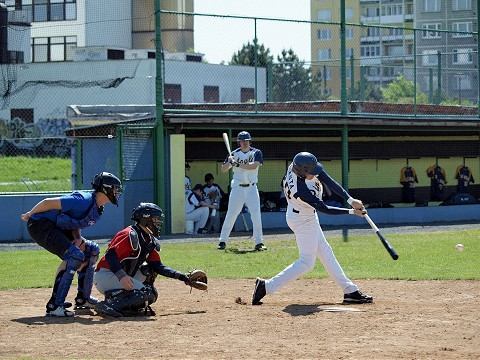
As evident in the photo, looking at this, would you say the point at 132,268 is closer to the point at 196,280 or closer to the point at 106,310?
the point at 106,310

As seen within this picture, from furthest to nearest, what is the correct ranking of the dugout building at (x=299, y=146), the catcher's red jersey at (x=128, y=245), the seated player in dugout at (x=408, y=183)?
the seated player in dugout at (x=408, y=183) → the dugout building at (x=299, y=146) → the catcher's red jersey at (x=128, y=245)

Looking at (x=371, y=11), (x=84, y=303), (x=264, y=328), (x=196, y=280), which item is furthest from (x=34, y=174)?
(x=371, y=11)

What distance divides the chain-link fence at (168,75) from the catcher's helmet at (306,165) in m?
11.2

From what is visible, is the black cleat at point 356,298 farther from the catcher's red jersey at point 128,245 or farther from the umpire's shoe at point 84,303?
the umpire's shoe at point 84,303

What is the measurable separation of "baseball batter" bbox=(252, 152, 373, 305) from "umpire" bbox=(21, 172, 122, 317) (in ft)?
6.18

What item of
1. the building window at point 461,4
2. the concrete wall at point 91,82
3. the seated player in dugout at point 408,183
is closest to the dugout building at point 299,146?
the seated player in dugout at point 408,183

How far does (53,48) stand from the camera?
43.4 metres

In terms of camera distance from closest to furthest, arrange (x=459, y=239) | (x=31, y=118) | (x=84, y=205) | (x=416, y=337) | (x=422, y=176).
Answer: (x=416, y=337) → (x=84, y=205) → (x=459, y=239) → (x=422, y=176) → (x=31, y=118)

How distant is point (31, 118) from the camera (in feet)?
124

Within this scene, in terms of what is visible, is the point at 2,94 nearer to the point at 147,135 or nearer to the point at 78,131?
the point at 78,131

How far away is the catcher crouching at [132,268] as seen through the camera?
995 cm

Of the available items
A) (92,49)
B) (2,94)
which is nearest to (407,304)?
(2,94)

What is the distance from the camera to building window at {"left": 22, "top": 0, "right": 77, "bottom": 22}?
41.6 metres

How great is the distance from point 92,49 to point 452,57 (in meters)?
16.9
